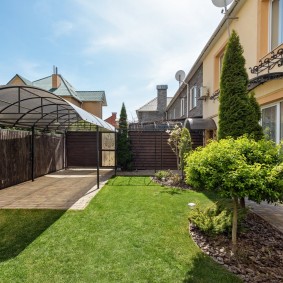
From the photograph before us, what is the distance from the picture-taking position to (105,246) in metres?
4.11

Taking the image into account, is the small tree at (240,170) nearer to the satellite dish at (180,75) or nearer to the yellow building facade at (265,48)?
the yellow building facade at (265,48)

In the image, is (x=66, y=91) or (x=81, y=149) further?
(x=66, y=91)

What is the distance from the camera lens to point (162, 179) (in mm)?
10719

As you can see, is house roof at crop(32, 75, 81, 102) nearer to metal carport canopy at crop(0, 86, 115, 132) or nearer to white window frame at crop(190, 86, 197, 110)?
white window frame at crop(190, 86, 197, 110)

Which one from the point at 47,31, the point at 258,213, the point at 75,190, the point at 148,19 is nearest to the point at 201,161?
the point at 258,213

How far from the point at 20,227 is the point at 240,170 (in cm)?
419

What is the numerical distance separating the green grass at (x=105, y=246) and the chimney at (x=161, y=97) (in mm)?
20703

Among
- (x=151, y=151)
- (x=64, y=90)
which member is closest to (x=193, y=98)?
(x=151, y=151)

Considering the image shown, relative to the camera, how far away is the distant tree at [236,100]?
5902mm

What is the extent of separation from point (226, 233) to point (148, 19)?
287 inches

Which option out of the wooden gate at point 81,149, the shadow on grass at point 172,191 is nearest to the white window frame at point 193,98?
the wooden gate at point 81,149

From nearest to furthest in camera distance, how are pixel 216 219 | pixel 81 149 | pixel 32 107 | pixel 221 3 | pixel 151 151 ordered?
pixel 216 219 → pixel 221 3 → pixel 32 107 → pixel 151 151 → pixel 81 149

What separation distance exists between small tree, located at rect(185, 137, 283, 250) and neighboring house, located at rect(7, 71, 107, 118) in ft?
77.8

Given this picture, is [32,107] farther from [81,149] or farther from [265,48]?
[265,48]
